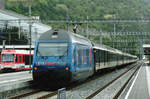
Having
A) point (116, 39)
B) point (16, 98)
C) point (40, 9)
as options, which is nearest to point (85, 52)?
point (16, 98)

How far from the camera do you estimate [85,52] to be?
20.4 m

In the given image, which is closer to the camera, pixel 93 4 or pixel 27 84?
pixel 27 84

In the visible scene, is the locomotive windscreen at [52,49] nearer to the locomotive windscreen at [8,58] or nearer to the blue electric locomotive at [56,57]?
the blue electric locomotive at [56,57]

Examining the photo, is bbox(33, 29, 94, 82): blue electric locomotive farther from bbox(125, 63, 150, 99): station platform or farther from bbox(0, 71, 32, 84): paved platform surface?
bbox(0, 71, 32, 84): paved platform surface

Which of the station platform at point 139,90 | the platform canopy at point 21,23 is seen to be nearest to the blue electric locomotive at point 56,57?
the station platform at point 139,90

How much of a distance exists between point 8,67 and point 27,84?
2205cm

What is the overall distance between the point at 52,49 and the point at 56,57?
53 centimetres

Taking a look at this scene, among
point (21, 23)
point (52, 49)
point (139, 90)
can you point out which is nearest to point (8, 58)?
point (52, 49)

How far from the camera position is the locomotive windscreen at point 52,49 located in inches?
650

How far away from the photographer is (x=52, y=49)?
16.6 meters

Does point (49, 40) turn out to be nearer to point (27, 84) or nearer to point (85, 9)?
point (27, 84)

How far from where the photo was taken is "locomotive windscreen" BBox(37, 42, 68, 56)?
16516mm

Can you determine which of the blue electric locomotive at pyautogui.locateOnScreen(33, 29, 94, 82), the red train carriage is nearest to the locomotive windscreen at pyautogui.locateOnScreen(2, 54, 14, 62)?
the red train carriage

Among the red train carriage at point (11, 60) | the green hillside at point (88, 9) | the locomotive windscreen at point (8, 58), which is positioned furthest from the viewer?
the green hillside at point (88, 9)
